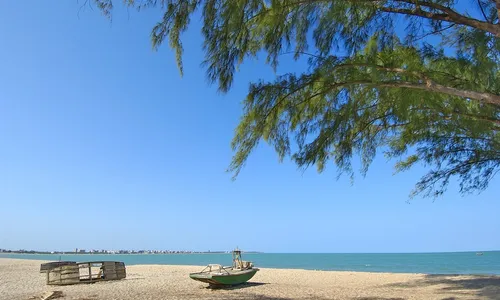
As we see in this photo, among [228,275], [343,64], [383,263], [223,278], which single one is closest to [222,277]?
[223,278]

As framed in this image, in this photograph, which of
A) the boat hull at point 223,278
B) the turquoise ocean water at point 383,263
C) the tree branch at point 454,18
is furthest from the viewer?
the turquoise ocean water at point 383,263

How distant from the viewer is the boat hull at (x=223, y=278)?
1055cm

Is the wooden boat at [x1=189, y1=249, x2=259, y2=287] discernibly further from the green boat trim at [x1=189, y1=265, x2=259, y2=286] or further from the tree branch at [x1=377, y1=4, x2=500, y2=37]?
the tree branch at [x1=377, y1=4, x2=500, y2=37]

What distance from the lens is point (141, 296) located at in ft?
30.7

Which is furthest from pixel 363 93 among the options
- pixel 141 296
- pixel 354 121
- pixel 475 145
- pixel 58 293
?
pixel 58 293

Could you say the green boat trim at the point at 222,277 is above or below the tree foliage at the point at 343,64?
below

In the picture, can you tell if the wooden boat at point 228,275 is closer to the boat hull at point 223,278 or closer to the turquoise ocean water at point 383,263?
the boat hull at point 223,278

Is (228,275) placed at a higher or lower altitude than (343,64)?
lower

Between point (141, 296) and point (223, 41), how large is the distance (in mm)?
6979

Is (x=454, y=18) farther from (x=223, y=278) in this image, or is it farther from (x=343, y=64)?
(x=223, y=278)

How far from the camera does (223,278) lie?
10758mm

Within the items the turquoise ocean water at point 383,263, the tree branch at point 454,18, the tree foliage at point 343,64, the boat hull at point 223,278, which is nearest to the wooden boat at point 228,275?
the boat hull at point 223,278

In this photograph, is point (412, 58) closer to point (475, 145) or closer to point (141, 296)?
A: point (475, 145)

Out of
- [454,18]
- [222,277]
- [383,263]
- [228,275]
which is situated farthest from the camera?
[383,263]
